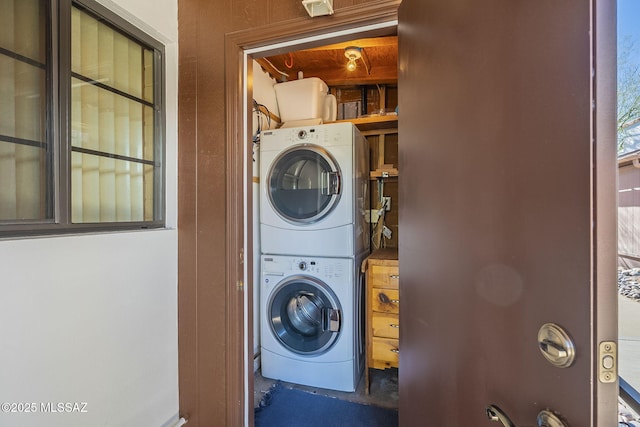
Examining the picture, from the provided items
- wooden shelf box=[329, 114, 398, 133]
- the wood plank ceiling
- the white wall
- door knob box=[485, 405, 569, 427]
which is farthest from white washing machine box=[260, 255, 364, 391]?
the wood plank ceiling

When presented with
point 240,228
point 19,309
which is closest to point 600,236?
point 240,228

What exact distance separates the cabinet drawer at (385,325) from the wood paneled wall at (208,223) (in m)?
0.90

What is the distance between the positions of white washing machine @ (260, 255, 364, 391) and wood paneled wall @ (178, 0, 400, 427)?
693 mm

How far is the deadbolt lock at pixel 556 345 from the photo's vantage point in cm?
45

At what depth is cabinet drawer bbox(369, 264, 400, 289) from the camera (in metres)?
1.82

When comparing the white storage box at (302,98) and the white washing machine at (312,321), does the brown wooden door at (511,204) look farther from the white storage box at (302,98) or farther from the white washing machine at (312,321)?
the white storage box at (302,98)

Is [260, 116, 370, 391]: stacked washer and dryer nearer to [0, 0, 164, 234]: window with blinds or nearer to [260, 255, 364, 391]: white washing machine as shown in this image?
[260, 255, 364, 391]: white washing machine

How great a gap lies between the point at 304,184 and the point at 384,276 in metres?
0.85

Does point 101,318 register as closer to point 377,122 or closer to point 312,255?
point 312,255

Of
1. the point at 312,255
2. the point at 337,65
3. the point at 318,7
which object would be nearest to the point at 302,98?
the point at 337,65

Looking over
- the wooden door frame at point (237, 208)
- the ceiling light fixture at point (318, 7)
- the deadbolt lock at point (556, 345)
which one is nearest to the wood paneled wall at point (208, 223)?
the wooden door frame at point (237, 208)

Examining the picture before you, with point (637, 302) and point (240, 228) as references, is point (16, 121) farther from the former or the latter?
point (637, 302)

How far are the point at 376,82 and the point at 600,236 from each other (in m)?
2.45

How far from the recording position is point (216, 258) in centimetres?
136
